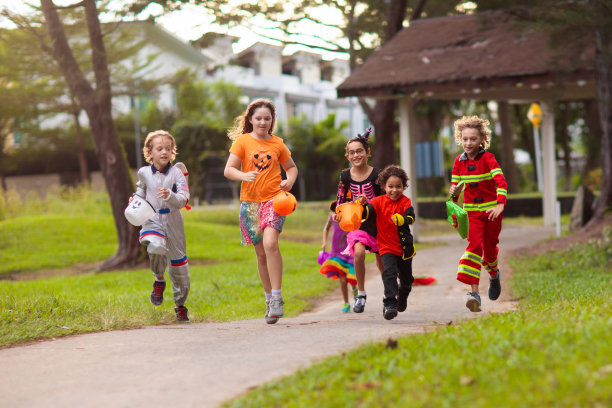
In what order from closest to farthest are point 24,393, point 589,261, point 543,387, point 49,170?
point 543,387 < point 24,393 < point 589,261 < point 49,170

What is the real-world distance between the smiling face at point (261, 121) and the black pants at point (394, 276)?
1585mm

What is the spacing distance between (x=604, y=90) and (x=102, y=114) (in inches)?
361

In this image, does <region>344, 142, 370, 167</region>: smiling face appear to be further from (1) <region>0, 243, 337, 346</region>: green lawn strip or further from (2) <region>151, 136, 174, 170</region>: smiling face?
(1) <region>0, 243, 337, 346</region>: green lawn strip

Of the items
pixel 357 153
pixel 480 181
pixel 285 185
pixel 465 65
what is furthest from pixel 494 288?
pixel 465 65

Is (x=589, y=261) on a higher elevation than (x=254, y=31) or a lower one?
lower

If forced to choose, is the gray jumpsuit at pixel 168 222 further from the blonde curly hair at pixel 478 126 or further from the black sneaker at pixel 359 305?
the blonde curly hair at pixel 478 126

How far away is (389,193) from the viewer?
6992mm

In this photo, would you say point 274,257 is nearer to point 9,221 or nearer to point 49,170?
point 9,221

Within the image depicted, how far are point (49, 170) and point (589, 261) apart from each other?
3355 centimetres

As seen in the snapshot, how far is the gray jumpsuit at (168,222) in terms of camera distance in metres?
7.06

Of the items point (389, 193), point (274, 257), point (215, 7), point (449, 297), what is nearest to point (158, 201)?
point (274, 257)

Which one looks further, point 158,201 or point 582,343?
point 158,201

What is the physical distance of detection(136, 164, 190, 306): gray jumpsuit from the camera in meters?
7.06

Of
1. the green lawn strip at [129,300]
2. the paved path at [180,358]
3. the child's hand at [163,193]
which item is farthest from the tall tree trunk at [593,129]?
the child's hand at [163,193]
